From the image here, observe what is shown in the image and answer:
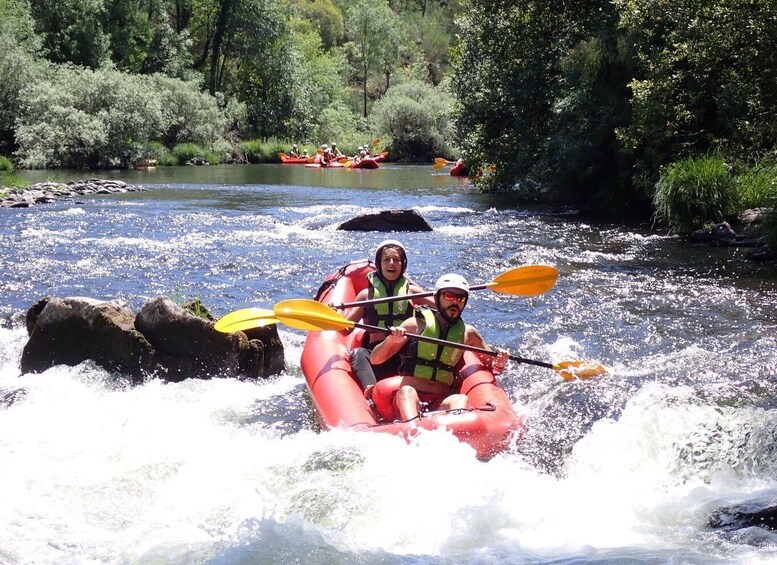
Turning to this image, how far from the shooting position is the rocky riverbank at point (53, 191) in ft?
50.3

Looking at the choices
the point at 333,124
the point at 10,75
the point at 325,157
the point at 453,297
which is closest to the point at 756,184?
the point at 453,297

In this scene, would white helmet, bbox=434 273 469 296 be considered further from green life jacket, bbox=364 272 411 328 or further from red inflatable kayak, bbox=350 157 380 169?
red inflatable kayak, bbox=350 157 380 169

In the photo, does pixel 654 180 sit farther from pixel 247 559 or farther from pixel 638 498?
pixel 247 559

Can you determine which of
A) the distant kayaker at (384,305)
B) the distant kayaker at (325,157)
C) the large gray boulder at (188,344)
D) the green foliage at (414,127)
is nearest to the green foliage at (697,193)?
the distant kayaker at (384,305)

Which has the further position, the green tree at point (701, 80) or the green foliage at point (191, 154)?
the green foliage at point (191, 154)

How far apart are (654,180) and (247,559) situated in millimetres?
10420

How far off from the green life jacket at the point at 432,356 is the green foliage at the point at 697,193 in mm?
6889

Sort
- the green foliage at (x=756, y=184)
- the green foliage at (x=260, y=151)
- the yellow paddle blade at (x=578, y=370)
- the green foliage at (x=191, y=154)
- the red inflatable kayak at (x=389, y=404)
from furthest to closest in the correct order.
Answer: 1. the green foliage at (x=260, y=151)
2. the green foliage at (x=191, y=154)
3. the green foliage at (x=756, y=184)
4. the yellow paddle blade at (x=578, y=370)
5. the red inflatable kayak at (x=389, y=404)

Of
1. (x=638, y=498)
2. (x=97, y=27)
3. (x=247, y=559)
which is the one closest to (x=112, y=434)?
(x=247, y=559)

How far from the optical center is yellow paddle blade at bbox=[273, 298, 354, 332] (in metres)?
5.89

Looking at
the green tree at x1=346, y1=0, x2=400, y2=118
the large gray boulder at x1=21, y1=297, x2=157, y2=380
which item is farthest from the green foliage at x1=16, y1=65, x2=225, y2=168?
the green tree at x1=346, y1=0, x2=400, y2=118

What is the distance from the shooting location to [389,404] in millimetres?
5398

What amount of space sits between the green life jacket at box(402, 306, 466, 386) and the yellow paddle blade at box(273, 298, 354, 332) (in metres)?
0.51

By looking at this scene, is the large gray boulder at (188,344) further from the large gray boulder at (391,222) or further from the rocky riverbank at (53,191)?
the rocky riverbank at (53,191)
